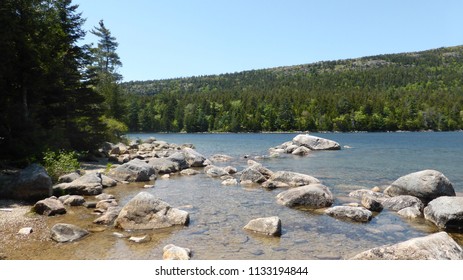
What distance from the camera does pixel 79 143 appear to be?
26.9 meters

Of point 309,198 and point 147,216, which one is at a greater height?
point 147,216

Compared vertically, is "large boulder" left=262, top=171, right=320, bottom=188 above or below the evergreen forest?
below

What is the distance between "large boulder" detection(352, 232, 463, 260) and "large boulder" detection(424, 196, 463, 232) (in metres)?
3.71

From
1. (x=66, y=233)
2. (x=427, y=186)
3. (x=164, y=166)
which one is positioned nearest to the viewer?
(x=66, y=233)

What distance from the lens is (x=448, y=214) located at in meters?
11.2

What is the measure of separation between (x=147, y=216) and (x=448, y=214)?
33.7ft

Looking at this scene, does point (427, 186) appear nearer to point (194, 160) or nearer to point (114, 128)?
point (194, 160)

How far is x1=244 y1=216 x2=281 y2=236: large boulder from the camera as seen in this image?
1013 centimetres

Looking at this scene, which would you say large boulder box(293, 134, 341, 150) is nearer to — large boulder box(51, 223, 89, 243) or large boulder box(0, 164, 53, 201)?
large boulder box(0, 164, 53, 201)

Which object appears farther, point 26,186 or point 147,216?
point 26,186

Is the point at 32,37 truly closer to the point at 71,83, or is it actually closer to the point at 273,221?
the point at 71,83

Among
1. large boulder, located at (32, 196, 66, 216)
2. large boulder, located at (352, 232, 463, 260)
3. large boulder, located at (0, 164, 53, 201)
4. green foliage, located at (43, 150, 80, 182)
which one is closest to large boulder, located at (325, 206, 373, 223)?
large boulder, located at (352, 232, 463, 260)

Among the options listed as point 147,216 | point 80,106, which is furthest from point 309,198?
point 80,106
